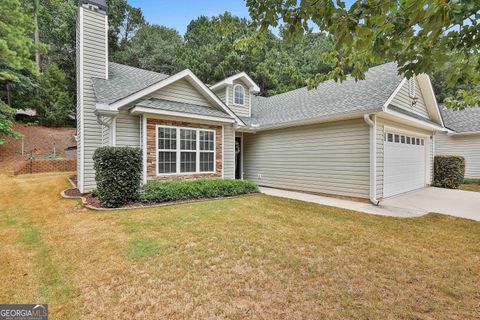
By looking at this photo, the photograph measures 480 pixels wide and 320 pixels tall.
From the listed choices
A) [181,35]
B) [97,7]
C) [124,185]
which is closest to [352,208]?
[124,185]

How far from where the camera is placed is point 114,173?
6387mm

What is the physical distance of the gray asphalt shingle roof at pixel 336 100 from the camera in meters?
8.14

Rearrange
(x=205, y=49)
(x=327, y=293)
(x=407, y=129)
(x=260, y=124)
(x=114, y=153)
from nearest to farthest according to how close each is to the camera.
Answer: (x=327, y=293) → (x=114, y=153) → (x=407, y=129) → (x=260, y=124) → (x=205, y=49)

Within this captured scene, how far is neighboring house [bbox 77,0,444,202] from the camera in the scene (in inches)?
309

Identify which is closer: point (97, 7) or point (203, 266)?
point (203, 266)

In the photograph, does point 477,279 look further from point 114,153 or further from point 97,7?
point 97,7

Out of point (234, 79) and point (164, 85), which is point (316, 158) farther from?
point (164, 85)

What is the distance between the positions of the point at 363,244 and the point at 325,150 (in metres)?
5.30

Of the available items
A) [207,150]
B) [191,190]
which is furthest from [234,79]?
[191,190]

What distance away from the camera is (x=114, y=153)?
6.38m

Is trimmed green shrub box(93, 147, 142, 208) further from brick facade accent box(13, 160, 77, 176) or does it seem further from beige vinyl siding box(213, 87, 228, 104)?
brick facade accent box(13, 160, 77, 176)

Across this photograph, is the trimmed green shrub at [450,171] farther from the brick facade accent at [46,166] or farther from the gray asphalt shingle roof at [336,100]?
the brick facade accent at [46,166]

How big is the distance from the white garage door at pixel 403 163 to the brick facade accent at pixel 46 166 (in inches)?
703

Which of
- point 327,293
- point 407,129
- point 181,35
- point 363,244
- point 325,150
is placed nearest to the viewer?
point 327,293
